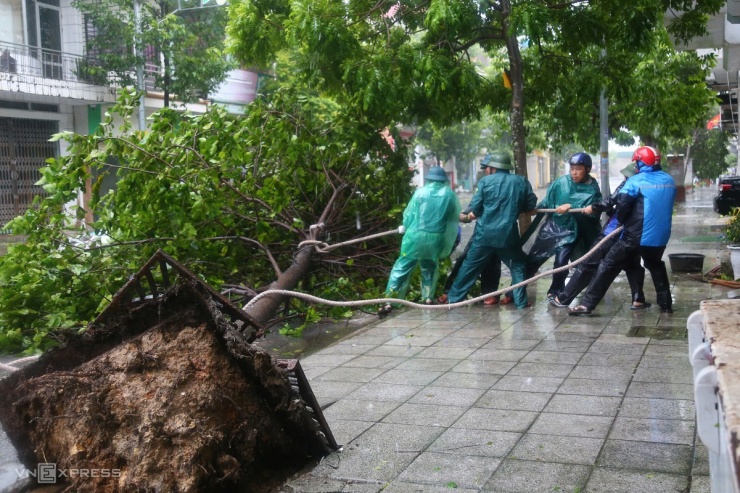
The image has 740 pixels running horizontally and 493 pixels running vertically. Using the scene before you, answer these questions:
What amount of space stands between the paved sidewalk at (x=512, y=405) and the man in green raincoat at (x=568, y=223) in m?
0.97

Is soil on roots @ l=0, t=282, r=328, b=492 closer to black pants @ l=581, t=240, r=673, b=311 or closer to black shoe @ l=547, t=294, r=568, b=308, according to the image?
black pants @ l=581, t=240, r=673, b=311

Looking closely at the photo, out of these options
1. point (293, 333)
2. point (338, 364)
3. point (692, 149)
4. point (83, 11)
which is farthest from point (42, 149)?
point (692, 149)

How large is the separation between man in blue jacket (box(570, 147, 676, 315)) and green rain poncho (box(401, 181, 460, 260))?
68.8 inches

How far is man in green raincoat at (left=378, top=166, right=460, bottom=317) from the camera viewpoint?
925 centimetres

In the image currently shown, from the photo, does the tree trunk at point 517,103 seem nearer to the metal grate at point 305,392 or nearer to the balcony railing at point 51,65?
the metal grate at point 305,392

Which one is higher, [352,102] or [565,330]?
[352,102]

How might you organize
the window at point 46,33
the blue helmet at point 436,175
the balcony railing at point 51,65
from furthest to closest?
the window at point 46,33, the balcony railing at point 51,65, the blue helmet at point 436,175

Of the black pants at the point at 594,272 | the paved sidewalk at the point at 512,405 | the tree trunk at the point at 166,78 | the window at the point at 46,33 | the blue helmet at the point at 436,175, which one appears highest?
the window at the point at 46,33

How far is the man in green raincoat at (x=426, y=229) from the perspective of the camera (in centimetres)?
925

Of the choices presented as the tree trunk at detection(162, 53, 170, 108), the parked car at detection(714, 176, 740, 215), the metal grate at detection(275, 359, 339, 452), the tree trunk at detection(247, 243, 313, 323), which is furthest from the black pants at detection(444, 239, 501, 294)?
the tree trunk at detection(162, 53, 170, 108)

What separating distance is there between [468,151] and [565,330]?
43142 millimetres

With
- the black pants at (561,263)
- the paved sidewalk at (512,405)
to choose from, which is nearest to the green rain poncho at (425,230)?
the paved sidewalk at (512,405)

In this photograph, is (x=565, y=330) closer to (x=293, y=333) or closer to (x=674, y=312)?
(x=674, y=312)

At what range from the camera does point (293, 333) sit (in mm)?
8672
